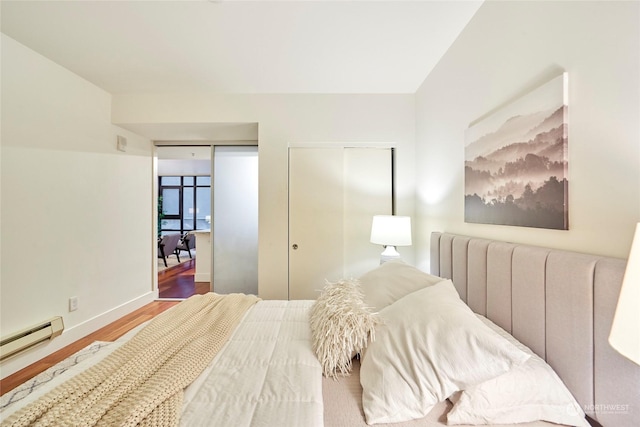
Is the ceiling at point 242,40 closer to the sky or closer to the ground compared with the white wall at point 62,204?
closer to the sky

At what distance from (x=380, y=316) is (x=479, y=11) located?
6.29ft

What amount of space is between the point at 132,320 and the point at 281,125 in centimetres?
276

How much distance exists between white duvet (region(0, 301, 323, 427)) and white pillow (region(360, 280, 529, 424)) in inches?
8.5

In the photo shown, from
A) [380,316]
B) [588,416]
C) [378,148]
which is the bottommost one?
[588,416]

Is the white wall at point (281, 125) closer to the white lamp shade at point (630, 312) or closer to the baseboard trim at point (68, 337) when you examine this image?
the baseboard trim at point (68, 337)

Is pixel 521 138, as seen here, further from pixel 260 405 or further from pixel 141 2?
pixel 141 2

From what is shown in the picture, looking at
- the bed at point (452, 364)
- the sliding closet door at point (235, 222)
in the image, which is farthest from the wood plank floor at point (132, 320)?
the bed at point (452, 364)

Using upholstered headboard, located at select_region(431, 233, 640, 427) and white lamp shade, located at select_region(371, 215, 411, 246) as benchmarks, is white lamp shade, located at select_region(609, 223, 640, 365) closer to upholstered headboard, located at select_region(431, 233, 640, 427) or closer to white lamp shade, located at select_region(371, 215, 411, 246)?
upholstered headboard, located at select_region(431, 233, 640, 427)

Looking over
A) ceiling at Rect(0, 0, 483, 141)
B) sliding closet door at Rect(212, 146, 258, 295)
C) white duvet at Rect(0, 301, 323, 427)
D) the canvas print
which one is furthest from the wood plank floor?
the canvas print

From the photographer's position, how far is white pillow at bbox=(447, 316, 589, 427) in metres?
0.79

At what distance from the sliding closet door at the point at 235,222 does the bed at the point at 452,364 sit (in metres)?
2.02

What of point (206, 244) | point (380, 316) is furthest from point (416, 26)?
point (206, 244)

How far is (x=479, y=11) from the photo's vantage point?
59.1 inches

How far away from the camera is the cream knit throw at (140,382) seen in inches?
29.8
